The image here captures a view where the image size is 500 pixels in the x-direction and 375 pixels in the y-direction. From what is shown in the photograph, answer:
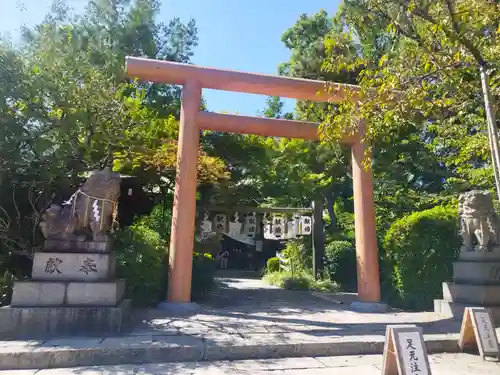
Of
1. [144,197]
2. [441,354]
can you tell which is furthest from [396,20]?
[144,197]

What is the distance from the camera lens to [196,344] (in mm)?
4891

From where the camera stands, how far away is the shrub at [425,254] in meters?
8.26

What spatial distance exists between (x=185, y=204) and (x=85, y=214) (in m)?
1.97

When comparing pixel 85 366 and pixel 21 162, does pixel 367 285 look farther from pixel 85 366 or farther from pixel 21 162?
pixel 21 162

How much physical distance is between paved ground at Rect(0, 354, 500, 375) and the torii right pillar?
113 inches

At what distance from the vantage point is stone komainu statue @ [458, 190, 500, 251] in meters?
6.90

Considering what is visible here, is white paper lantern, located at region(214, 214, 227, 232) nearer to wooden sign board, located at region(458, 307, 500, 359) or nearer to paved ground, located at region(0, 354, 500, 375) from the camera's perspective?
paved ground, located at region(0, 354, 500, 375)

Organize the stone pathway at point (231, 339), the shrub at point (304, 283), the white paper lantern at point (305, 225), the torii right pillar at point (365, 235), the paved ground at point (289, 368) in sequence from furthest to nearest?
the white paper lantern at point (305, 225) → the shrub at point (304, 283) → the torii right pillar at point (365, 235) → the stone pathway at point (231, 339) → the paved ground at point (289, 368)

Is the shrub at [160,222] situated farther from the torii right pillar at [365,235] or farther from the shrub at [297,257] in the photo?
the shrub at [297,257]

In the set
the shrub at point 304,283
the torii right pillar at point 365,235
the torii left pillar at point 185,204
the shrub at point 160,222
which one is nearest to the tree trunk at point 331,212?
the shrub at point 304,283

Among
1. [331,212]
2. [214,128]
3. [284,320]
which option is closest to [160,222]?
[214,128]

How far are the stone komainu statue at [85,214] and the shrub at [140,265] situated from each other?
1.58 m

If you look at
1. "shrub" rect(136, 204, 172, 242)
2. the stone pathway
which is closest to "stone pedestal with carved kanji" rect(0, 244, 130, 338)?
the stone pathway

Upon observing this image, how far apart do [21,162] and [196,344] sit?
4.85m
